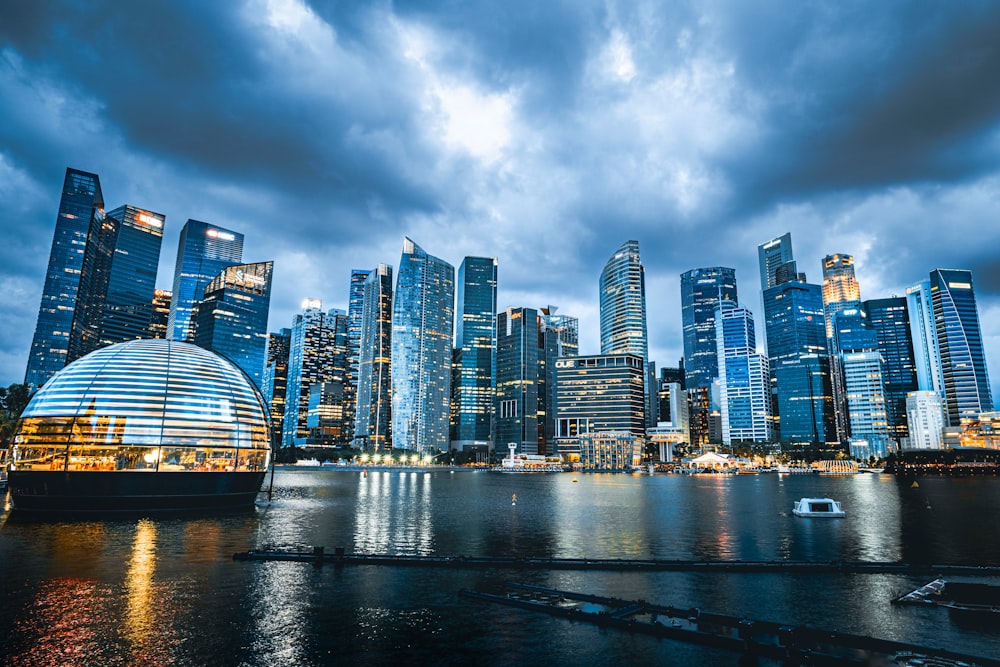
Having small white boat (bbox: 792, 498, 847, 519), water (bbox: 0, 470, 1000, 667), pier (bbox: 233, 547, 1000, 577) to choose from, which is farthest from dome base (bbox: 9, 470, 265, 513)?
small white boat (bbox: 792, 498, 847, 519)

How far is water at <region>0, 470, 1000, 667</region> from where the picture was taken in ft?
90.2

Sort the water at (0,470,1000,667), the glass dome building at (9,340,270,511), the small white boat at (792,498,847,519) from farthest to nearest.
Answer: the small white boat at (792,498,847,519)
the glass dome building at (9,340,270,511)
the water at (0,470,1000,667)

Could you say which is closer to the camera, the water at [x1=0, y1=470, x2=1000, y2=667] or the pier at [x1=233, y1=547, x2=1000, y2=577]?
the water at [x1=0, y1=470, x2=1000, y2=667]

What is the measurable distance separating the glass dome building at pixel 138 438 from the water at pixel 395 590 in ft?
26.4

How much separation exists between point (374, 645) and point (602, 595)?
16.8 metres

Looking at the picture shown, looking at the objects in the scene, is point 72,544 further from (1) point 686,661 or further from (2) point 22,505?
(1) point 686,661

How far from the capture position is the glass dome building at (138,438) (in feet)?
256

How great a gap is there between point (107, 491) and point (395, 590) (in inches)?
2377

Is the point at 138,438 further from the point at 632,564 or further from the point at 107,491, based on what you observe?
the point at 632,564

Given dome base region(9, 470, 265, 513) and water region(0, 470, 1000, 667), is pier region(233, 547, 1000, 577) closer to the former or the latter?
water region(0, 470, 1000, 667)

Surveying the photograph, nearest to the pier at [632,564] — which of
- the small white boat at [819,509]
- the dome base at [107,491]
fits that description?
the dome base at [107,491]

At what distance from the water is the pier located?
1.78 m

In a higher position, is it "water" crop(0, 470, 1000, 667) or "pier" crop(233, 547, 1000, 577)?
"pier" crop(233, 547, 1000, 577)

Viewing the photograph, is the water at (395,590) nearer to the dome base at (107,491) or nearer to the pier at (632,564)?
the pier at (632,564)
